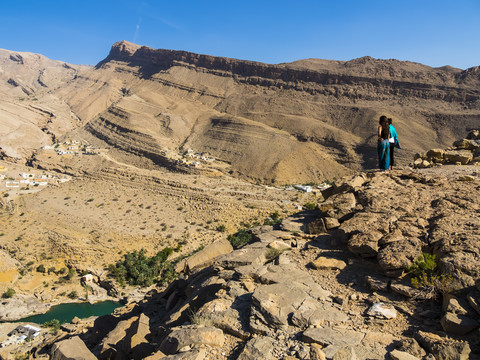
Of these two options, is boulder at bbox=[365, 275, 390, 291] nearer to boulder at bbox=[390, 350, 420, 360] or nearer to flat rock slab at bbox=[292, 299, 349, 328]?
flat rock slab at bbox=[292, 299, 349, 328]

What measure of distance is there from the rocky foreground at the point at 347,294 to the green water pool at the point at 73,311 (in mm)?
7939

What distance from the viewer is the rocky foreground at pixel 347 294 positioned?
4004mm

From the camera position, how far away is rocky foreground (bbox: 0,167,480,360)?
A: 13.1ft

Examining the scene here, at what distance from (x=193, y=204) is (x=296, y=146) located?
19.6m

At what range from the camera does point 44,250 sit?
1952cm

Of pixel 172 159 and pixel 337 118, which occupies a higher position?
pixel 337 118

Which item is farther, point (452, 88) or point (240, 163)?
point (452, 88)

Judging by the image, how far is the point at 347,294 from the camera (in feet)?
16.6

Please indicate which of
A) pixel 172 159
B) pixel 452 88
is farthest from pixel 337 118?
pixel 172 159

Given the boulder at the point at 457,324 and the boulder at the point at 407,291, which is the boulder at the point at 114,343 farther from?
the boulder at the point at 457,324

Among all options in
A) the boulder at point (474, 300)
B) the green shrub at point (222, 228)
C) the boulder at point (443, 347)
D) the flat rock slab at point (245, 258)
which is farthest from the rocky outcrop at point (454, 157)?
the green shrub at point (222, 228)

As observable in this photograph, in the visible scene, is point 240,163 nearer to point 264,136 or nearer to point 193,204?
point 264,136

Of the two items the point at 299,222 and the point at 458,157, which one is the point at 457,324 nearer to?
the point at 299,222

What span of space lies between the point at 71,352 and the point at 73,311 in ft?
35.4
